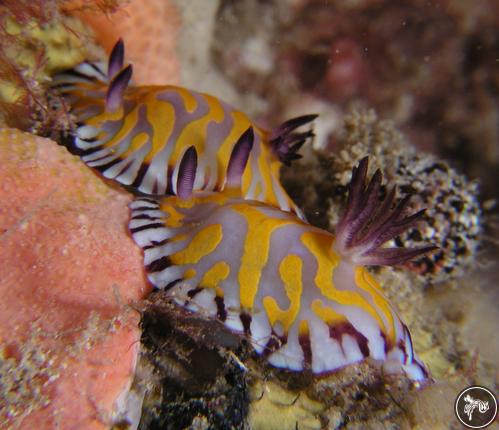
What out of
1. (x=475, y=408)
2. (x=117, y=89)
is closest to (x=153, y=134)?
(x=117, y=89)

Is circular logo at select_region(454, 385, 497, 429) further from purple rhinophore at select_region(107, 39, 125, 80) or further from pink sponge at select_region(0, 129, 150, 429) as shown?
purple rhinophore at select_region(107, 39, 125, 80)

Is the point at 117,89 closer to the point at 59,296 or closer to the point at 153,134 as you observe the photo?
the point at 153,134

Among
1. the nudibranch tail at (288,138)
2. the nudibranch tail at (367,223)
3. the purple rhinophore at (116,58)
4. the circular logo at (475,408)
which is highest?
the purple rhinophore at (116,58)

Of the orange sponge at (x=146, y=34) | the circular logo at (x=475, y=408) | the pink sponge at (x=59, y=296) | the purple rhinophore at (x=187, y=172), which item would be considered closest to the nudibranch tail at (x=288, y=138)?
the purple rhinophore at (x=187, y=172)

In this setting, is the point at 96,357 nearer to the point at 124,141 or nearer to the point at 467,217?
the point at 124,141

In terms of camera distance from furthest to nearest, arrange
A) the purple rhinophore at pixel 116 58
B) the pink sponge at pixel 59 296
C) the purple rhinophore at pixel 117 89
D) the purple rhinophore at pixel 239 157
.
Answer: the purple rhinophore at pixel 116 58 → the purple rhinophore at pixel 117 89 → the purple rhinophore at pixel 239 157 → the pink sponge at pixel 59 296

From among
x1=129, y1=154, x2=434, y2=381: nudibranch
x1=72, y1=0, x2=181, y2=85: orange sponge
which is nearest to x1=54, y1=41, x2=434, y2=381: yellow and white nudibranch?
x1=129, y1=154, x2=434, y2=381: nudibranch

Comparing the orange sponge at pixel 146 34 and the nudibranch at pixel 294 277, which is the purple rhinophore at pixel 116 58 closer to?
the orange sponge at pixel 146 34
